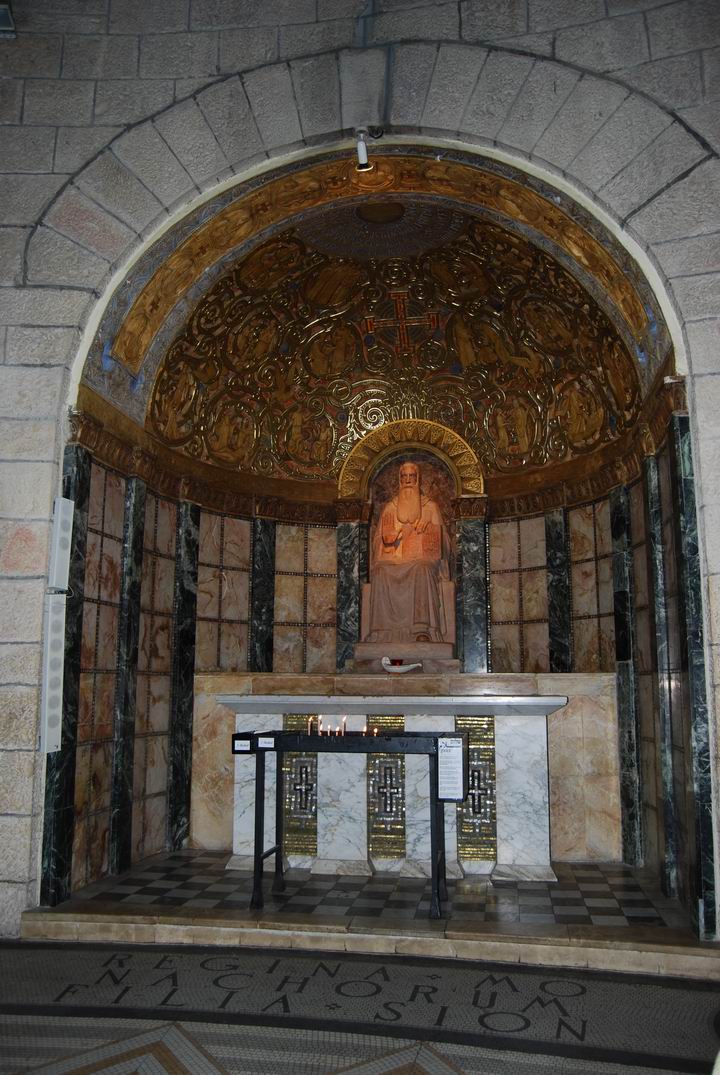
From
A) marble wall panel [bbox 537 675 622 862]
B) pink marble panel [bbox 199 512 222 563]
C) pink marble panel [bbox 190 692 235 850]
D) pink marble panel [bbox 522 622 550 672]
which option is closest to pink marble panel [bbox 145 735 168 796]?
pink marble panel [bbox 190 692 235 850]

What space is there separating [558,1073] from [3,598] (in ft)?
15.6

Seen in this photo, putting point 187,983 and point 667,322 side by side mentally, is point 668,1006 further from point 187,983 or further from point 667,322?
point 667,322

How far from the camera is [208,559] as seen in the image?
9.59 m

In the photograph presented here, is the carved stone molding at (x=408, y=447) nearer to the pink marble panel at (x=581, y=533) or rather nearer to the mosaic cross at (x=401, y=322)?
the mosaic cross at (x=401, y=322)

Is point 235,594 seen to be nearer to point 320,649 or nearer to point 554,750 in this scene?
point 320,649

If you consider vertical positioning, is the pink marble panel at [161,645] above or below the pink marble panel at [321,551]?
below

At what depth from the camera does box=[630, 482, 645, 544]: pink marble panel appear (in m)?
7.88

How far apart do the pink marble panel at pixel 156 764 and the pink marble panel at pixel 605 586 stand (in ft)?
16.1

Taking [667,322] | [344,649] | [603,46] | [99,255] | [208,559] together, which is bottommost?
[344,649]

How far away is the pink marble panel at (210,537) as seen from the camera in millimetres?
9500

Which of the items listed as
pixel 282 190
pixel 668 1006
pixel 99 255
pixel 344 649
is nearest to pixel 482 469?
pixel 344 649

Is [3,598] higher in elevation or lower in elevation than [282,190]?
lower

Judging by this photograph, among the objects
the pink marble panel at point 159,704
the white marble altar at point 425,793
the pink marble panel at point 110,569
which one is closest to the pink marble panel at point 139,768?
the pink marble panel at point 159,704

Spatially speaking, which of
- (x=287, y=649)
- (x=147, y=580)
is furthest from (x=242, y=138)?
(x=287, y=649)
